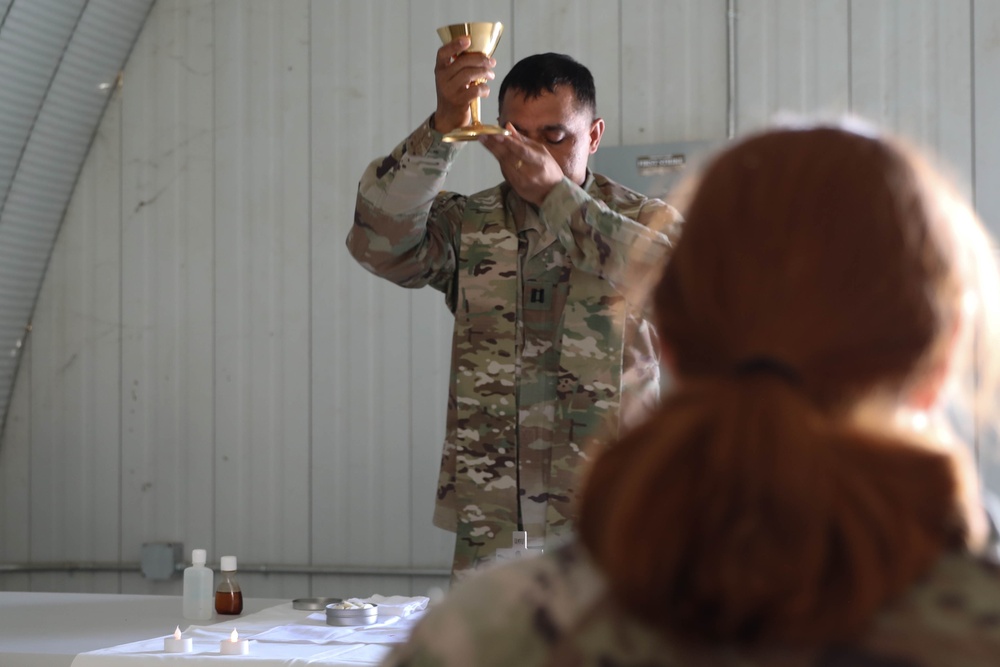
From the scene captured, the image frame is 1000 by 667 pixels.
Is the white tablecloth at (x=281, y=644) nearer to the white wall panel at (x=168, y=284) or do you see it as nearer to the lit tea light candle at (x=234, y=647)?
the lit tea light candle at (x=234, y=647)

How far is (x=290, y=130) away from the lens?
476 centimetres

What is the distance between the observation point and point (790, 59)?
4246mm

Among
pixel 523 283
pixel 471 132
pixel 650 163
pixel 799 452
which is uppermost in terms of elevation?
pixel 650 163

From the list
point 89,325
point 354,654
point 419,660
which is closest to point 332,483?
point 89,325

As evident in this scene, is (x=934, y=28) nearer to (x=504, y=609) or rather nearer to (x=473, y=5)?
(x=473, y=5)

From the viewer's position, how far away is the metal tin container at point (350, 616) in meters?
2.45

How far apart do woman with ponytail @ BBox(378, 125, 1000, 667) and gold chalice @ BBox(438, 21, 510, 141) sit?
1338 millimetres

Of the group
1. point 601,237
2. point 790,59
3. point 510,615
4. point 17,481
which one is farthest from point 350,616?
point 17,481

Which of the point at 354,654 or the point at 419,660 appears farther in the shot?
the point at 354,654

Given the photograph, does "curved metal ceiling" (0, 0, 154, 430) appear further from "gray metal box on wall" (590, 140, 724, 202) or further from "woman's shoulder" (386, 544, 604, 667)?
"woman's shoulder" (386, 544, 604, 667)

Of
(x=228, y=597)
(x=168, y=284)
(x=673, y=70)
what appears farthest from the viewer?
(x=168, y=284)

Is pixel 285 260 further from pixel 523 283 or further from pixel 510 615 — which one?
pixel 510 615

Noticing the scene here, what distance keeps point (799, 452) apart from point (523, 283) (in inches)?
64.0

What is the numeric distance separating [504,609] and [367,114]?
4.00m
